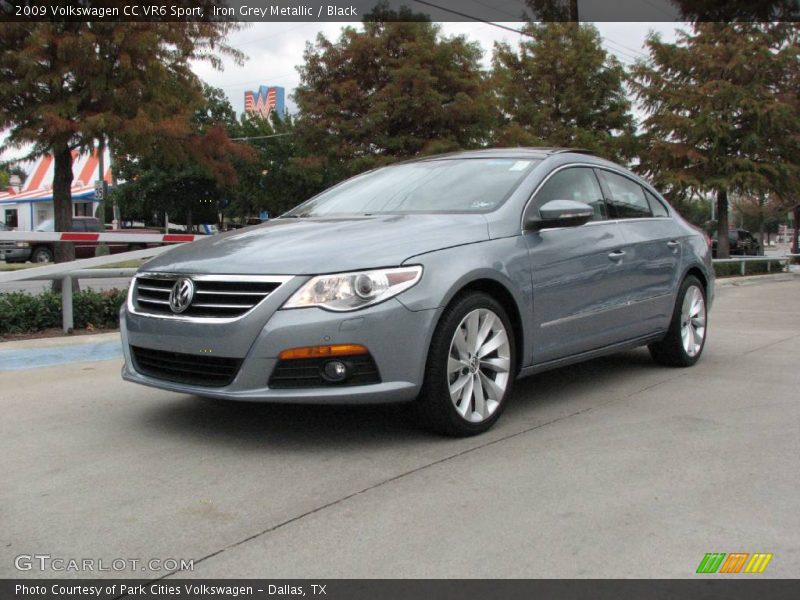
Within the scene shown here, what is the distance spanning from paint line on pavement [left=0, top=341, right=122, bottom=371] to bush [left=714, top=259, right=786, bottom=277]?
18.9 m

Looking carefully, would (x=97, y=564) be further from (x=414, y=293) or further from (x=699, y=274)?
(x=699, y=274)

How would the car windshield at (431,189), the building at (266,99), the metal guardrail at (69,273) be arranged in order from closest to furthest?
the car windshield at (431,189), the metal guardrail at (69,273), the building at (266,99)

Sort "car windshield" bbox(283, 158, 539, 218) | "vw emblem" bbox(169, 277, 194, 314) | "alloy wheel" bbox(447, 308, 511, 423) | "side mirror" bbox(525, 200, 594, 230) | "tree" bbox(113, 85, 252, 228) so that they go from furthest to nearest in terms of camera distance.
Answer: "tree" bbox(113, 85, 252, 228) < "car windshield" bbox(283, 158, 539, 218) < "side mirror" bbox(525, 200, 594, 230) < "alloy wheel" bbox(447, 308, 511, 423) < "vw emblem" bbox(169, 277, 194, 314)

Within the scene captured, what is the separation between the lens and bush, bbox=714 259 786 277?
74.7ft

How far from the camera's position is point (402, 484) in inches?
144

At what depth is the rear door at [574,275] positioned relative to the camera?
191 inches

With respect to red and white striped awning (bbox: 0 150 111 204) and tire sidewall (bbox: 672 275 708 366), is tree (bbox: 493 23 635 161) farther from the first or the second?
red and white striped awning (bbox: 0 150 111 204)

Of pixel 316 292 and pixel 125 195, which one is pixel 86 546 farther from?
pixel 125 195

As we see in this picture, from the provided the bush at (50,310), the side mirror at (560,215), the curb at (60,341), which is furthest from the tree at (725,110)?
the side mirror at (560,215)

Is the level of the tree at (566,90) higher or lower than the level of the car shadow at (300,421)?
higher

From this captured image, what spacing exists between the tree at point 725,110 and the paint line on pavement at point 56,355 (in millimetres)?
20156

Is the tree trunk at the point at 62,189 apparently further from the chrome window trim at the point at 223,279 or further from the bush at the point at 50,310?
the chrome window trim at the point at 223,279

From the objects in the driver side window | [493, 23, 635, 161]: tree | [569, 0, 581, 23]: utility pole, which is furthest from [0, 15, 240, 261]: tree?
[493, 23, 635, 161]: tree

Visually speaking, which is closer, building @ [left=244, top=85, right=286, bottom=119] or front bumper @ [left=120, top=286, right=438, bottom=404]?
front bumper @ [left=120, top=286, right=438, bottom=404]
